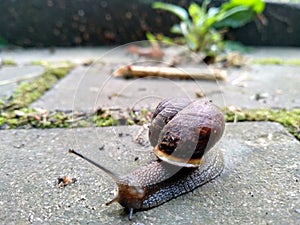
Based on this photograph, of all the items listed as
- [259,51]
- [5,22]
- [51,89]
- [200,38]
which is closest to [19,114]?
[51,89]

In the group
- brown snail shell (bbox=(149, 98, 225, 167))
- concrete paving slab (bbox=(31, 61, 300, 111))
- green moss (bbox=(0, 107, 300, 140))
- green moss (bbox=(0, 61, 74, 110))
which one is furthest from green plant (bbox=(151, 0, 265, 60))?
brown snail shell (bbox=(149, 98, 225, 167))

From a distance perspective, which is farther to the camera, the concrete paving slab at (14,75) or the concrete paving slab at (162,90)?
the concrete paving slab at (14,75)

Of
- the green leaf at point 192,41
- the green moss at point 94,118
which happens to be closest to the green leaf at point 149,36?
the green leaf at point 192,41

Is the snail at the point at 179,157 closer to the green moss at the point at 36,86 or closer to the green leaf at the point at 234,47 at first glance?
the green moss at the point at 36,86

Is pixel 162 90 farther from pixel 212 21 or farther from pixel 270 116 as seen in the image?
pixel 212 21

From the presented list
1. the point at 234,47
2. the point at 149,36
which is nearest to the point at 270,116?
the point at 234,47
